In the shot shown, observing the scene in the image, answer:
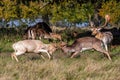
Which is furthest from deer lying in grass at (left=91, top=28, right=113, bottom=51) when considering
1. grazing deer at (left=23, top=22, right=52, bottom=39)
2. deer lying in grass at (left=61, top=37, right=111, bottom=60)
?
grazing deer at (left=23, top=22, right=52, bottom=39)

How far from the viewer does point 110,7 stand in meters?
29.8

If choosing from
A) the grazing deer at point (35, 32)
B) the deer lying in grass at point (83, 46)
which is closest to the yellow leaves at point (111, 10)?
the grazing deer at point (35, 32)

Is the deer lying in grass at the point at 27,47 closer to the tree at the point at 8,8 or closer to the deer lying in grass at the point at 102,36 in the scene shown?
the deer lying in grass at the point at 102,36

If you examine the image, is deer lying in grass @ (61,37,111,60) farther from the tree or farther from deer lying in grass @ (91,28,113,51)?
the tree

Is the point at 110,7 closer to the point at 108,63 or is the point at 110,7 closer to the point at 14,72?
the point at 108,63

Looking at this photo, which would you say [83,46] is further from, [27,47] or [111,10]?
[111,10]

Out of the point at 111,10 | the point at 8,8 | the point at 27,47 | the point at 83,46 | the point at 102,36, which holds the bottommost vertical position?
the point at 111,10

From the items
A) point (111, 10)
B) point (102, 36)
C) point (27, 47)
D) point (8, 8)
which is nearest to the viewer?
point (27, 47)

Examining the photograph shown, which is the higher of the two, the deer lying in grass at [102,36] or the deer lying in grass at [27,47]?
the deer lying in grass at [27,47]

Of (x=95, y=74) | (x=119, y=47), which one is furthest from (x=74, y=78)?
(x=119, y=47)

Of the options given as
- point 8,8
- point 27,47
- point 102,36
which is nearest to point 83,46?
point 27,47

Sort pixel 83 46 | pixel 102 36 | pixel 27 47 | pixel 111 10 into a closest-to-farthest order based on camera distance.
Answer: pixel 27 47 → pixel 83 46 → pixel 102 36 → pixel 111 10

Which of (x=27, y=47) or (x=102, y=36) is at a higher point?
(x=27, y=47)

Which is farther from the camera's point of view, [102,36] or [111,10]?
[111,10]
